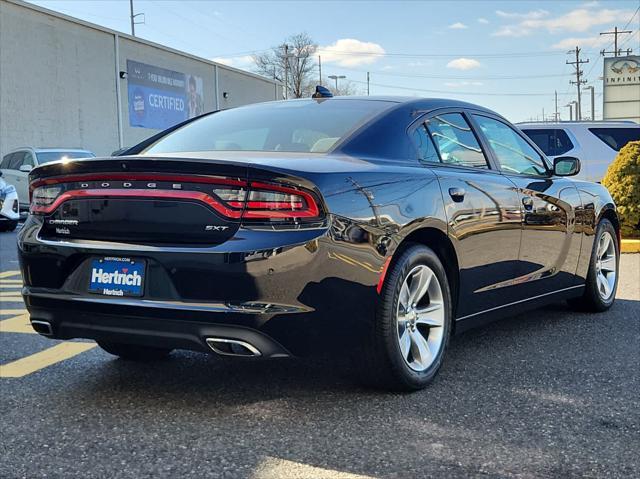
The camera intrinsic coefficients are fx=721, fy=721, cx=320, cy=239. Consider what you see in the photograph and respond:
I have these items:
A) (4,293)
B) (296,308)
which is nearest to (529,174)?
(296,308)

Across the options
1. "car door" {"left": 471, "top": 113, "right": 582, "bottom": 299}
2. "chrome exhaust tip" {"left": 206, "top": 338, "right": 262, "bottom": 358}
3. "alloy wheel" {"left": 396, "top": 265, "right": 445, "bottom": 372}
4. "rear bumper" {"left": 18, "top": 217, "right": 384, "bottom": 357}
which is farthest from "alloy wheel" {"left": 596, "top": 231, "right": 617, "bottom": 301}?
"chrome exhaust tip" {"left": 206, "top": 338, "right": 262, "bottom": 358}

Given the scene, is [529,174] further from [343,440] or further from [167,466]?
[167,466]

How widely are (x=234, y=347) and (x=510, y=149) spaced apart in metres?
2.60

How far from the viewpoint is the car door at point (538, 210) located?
433cm

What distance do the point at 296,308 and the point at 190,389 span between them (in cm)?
90

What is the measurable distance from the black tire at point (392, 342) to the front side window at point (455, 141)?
2.40ft

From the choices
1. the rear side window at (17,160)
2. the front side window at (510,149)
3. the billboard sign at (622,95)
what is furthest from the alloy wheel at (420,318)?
the billboard sign at (622,95)

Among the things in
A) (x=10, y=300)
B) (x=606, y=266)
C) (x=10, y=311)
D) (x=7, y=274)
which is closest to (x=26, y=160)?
(x=7, y=274)

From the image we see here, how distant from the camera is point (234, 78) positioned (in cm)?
3791

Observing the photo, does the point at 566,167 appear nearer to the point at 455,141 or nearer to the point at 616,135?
the point at 455,141

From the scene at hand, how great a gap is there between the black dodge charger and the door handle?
32mm

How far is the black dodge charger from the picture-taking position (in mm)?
2855

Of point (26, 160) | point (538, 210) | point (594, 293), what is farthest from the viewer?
point (26, 160)

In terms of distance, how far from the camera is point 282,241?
282 centimetres
